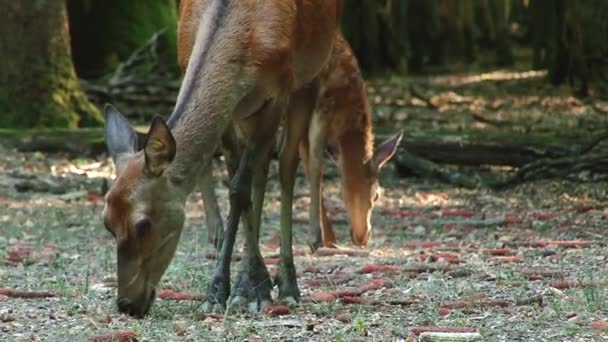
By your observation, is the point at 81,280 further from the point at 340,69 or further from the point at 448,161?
the point at 448,161

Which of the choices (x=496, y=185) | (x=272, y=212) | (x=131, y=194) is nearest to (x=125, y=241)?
(x=131, y=194)

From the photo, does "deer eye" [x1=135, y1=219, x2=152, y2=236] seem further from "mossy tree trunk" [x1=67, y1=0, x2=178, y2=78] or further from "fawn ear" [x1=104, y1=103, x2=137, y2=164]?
"mossy tree trunk" [x1=67, y1=0, x2=178, y2=78]

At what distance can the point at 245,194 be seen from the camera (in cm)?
803

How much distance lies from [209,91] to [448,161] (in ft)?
24.8

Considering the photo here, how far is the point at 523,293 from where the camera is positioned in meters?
8.01

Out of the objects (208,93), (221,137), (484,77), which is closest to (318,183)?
(221,137)

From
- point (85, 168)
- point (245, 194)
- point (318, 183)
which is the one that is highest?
point (245, 194)

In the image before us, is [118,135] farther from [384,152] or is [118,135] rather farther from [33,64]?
[33,64]

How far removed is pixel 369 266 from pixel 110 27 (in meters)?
11.9

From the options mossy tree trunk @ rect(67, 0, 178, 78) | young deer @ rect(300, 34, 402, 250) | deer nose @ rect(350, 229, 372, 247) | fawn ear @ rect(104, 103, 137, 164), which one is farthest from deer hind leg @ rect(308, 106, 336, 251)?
mossy tree trunk @ rect(67, 0, 178, 78)

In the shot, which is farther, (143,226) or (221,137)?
(221,137)

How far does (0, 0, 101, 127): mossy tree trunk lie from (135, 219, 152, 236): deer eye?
29.3 feet

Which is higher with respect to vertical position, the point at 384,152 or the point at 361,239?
the point at 384,152

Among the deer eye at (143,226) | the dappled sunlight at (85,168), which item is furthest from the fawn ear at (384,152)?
the deer eye at (143,226)
